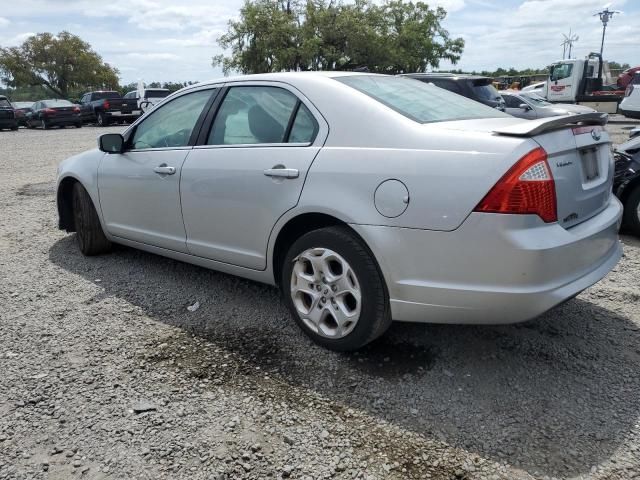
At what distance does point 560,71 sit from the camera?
2414 cm

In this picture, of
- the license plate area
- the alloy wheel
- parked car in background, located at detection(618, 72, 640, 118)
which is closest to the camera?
the license plate area

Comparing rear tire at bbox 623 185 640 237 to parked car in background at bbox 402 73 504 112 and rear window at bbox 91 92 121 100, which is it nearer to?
parked car in background at bbox 402 73 504 112

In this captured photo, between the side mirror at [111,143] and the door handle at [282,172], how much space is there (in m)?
1.75

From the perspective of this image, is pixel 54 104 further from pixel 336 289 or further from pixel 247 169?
pixel 336 289

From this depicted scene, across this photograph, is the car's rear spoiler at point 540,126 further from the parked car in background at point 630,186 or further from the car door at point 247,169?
the parked car in background at point 630,186

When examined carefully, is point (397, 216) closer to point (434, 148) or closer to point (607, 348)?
point (434, 148)

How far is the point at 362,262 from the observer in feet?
8.94

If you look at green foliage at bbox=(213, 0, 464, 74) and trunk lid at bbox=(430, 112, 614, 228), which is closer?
trunk lid at bbox=(430, 112, 614, 228)

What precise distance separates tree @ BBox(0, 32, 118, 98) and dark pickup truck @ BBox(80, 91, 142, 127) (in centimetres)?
3395

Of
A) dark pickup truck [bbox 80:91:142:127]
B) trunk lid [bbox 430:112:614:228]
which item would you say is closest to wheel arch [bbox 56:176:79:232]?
trunk lid [bbox 430:112:614:228]

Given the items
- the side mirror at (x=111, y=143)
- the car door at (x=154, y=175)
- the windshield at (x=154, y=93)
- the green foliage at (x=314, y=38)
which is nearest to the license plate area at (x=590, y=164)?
Answer: the car door at (x=154, y=175)

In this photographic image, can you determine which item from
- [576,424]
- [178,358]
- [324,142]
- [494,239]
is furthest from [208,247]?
[576,424]

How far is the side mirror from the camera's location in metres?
4.24

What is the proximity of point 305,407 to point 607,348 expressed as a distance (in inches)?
70.6
